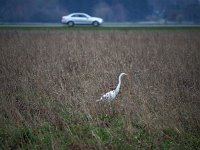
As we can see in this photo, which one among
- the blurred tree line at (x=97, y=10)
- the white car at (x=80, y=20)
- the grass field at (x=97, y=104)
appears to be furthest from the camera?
the blurred tree line at (x=97, y=10)

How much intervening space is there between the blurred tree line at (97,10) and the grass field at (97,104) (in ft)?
131

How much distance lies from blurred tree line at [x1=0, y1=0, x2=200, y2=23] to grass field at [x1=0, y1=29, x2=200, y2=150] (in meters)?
39.8

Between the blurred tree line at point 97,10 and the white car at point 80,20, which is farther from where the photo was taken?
the blurred tree line at point 97,10

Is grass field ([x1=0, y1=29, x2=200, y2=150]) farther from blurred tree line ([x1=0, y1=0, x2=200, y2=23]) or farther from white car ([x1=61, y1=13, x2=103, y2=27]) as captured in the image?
blurred tree line ([x1=0, y1=0, x2=200, y2=23])

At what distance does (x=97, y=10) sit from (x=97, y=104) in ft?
162

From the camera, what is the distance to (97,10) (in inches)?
2167

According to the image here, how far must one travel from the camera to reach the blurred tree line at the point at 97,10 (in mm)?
50844

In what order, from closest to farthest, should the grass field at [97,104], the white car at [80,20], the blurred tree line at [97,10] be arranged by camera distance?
the grass field at [97,104], the white car at [80,20], the blurred tree line at [97,10]

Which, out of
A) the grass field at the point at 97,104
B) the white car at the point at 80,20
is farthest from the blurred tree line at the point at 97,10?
the grass field at the point at 97,104

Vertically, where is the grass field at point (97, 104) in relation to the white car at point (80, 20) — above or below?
below

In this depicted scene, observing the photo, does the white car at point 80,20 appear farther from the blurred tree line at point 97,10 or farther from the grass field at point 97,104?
the grass field at point 97,104

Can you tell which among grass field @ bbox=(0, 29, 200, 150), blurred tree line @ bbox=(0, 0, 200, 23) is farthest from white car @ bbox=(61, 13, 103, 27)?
grass field @ bbox=(0, 29, 200, 150)

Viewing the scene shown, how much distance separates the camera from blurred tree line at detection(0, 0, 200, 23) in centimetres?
5084

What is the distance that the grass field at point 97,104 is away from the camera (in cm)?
564
